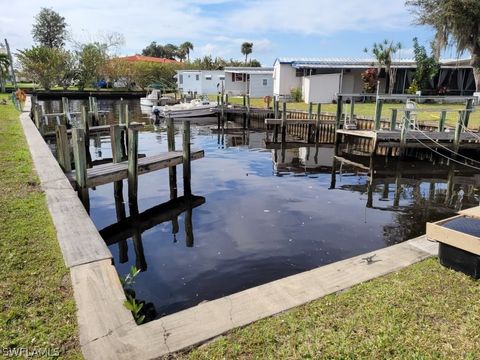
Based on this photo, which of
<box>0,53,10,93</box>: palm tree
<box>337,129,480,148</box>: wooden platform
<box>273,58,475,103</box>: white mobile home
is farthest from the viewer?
<box>0,53,10,93</box>: palm tree

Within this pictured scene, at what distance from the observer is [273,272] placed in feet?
21.6

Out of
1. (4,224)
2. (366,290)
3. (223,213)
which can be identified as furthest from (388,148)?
(4,224)

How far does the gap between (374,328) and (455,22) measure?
1096 inches

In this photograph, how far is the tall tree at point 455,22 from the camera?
81.6ft

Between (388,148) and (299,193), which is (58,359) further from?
(388,148)

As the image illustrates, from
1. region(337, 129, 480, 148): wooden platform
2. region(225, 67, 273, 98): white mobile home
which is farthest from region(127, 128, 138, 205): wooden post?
region(225, 67, 273, 98): white mobile home

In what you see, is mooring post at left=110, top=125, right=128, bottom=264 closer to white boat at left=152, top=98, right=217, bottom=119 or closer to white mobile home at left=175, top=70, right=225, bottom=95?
white boat at left=152, top=98, right=217, bottom=119

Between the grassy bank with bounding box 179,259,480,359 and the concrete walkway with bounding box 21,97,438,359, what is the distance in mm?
160

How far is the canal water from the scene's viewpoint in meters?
6.55

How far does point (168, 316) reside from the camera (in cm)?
379

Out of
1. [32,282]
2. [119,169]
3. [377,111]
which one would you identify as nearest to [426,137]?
[377,111]

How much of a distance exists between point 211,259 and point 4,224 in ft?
11.0

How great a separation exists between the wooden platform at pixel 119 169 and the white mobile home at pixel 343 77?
2430cm

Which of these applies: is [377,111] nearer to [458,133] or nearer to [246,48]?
[458,133]
